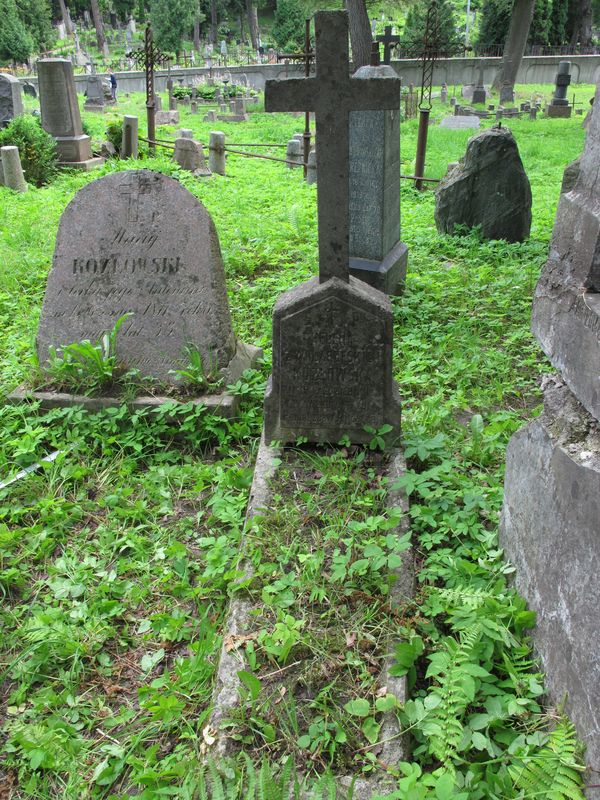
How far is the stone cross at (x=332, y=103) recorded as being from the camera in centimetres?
305

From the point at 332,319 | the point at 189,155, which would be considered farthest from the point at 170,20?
the point at 332,319

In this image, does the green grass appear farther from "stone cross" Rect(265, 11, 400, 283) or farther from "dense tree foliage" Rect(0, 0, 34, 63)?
"dense tree foliage" Rect(0, 0, 34, 63)

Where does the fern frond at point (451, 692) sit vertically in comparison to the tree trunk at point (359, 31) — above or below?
below

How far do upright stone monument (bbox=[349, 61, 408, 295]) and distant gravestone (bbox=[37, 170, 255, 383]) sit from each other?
6.71ft

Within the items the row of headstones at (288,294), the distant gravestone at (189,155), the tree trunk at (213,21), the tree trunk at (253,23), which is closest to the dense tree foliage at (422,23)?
the tree trunk at (253,23)

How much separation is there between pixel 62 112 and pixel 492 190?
8837 millimetres

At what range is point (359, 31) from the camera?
631 inches

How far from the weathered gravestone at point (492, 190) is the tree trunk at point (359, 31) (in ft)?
33.4

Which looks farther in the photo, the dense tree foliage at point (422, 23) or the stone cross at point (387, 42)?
the dense tree foliage at point (422, 23)

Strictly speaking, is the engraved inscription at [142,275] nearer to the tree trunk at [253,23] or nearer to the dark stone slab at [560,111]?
the dark stone slab at [560,111]

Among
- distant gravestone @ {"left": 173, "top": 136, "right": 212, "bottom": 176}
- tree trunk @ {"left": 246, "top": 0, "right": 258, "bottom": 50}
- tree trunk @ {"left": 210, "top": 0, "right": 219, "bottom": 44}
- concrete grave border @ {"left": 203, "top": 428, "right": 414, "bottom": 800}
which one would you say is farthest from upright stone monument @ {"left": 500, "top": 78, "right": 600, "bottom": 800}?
tree trunk @ {"left": 210, "top": 0, "right": 219, "bottom": 44}

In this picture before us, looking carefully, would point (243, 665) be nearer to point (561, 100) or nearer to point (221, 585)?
point (221, 585)

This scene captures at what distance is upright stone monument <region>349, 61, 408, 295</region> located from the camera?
18.4 ft

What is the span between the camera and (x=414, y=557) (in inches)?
109
